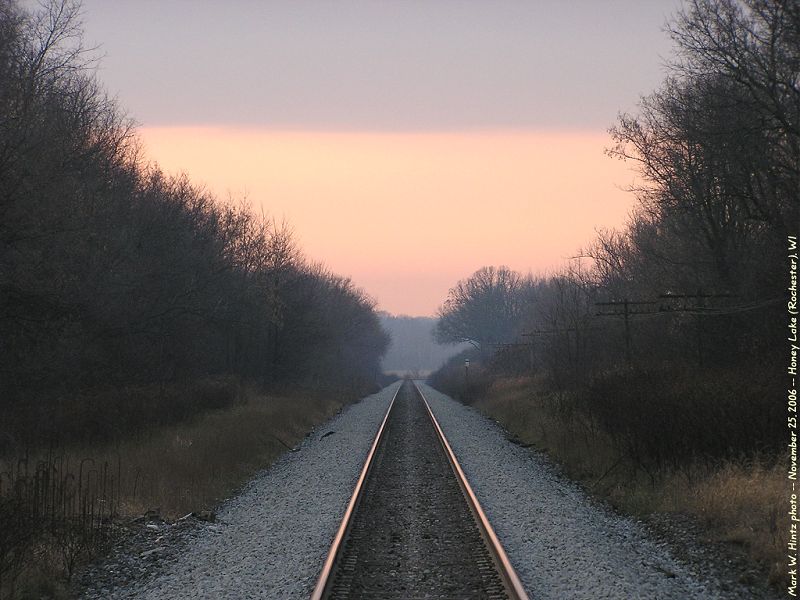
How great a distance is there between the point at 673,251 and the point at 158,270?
2140cm

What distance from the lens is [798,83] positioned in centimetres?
2058

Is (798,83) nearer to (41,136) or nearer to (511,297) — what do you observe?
(41,136)

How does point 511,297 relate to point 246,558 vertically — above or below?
above

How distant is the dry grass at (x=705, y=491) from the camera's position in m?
8.62

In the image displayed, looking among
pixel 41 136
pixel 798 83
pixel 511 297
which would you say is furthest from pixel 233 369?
pixel 511 297

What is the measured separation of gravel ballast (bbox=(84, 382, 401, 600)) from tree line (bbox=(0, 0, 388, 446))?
8.00 meters

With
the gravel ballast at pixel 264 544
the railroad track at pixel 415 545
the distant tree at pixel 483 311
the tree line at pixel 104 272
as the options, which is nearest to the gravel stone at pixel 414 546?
the railroad track at pixel 415 545

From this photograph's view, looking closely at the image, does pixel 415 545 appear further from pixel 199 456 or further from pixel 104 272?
pixel 104 272

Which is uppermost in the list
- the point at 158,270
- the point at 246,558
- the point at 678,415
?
the point at 158,270

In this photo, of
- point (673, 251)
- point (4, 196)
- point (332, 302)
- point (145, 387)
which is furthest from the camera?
point (332, 302)

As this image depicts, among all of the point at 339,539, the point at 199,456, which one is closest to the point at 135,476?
the point at 199,456

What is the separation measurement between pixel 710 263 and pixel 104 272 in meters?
22.1

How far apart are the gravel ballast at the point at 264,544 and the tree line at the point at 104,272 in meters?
8.00

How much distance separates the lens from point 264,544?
973 centimetres
